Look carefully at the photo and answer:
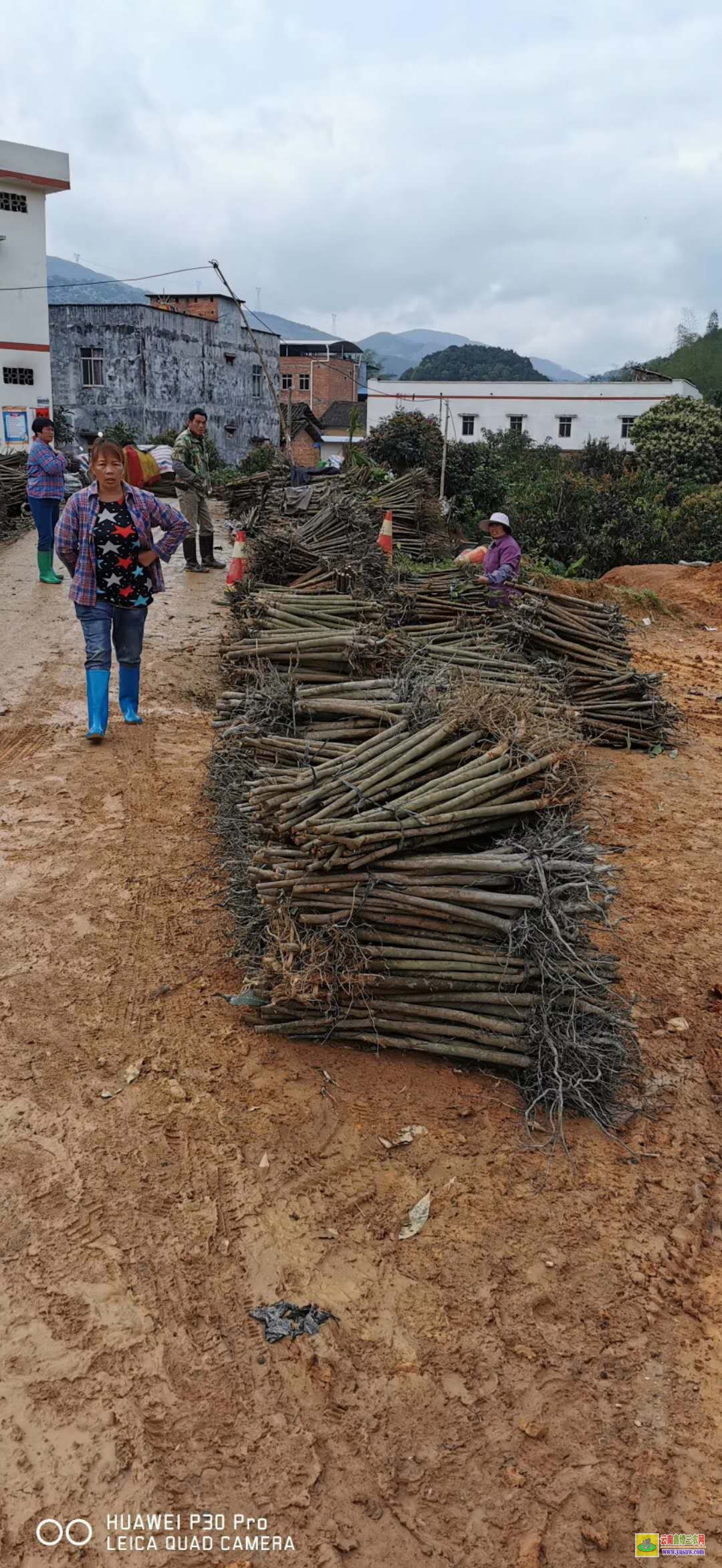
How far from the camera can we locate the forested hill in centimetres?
8256

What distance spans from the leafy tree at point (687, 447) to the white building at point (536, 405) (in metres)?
10.2

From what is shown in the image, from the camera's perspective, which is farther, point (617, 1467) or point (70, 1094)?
point (70, 1094)

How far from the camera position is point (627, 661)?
26.4 feet

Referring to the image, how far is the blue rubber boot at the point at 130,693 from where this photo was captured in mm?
6176

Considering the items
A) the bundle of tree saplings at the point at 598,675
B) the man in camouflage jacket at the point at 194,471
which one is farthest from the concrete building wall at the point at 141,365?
the bundle of tree saplings at the point at 598,675

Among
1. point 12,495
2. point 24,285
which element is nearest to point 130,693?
point 12,495

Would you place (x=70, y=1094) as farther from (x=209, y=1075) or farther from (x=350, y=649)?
(x=350, y=649)

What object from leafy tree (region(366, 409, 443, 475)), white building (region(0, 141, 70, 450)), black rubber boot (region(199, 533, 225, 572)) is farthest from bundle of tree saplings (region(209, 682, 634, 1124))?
white building (region(0, 141, 70, 450))

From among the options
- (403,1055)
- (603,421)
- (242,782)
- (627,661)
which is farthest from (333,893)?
(603,421)

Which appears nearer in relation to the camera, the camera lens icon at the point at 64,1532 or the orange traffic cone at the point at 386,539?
the camera lens icon at the point at 64,1532

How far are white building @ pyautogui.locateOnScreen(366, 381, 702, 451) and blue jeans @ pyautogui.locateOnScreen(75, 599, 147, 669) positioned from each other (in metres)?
42.4

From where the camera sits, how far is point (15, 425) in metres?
29.3

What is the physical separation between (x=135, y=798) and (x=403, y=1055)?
245 centimetres

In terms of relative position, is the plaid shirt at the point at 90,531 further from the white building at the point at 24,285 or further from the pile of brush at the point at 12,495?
the white building at the point at 24,285
